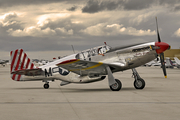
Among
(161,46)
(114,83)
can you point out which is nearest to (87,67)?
(114,83)

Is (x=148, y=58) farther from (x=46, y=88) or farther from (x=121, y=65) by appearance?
(x=46, y=88)

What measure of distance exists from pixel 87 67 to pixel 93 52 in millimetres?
1303

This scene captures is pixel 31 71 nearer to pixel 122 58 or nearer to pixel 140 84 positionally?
pixel 122 58

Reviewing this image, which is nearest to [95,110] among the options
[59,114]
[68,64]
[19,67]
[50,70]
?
[59,114]

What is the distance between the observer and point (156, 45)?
14117 mm

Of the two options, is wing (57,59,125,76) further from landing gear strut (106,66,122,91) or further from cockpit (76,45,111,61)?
cockpit (76,45,111,61)

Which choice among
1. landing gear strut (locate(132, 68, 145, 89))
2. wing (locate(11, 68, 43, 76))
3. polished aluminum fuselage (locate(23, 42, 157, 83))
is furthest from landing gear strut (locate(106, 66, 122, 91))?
wing (locate(11, 68, 43, 76))

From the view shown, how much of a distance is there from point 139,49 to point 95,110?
7535 millimetres

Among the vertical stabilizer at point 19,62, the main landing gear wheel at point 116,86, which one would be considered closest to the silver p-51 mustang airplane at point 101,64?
the main landing gear wheel at point 116,86

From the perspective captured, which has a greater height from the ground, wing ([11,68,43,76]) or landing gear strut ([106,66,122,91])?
wing ([11,68,43,76])

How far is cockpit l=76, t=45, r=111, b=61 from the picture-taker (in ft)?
50.1

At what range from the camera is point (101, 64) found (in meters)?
14.3

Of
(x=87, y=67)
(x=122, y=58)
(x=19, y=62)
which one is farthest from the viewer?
(x=19, y=62)

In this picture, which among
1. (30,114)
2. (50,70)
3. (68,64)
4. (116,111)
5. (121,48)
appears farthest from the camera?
(50,70)
